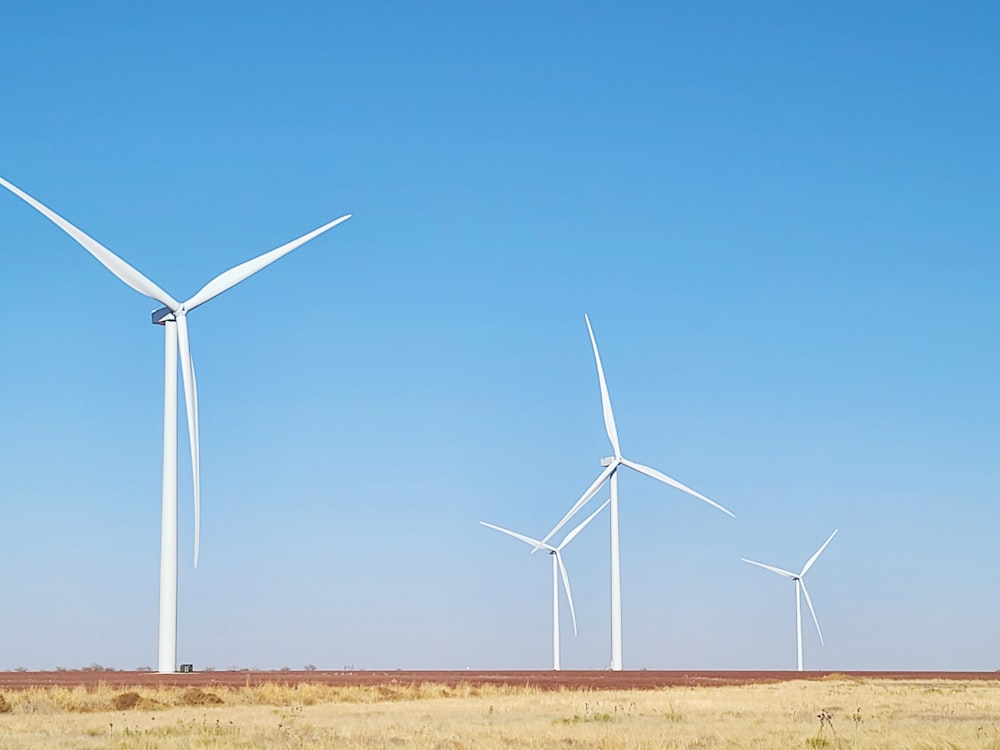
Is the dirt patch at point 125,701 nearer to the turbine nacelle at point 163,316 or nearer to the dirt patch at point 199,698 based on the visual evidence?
the dirt patch at point 199,698

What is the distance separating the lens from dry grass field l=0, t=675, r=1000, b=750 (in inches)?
1177

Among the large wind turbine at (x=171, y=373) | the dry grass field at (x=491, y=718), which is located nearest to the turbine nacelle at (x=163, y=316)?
the large wind turbine at (x=171, y=373)

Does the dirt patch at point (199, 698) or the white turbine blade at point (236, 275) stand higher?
the white turbine blade at point (236, 275)

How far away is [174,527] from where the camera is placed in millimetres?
64812

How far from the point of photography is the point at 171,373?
220 ft

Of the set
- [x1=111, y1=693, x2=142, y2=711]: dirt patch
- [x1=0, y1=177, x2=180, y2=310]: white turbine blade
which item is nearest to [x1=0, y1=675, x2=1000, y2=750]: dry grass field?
[x1=111, y1=693, x2=142, y2=711]: dirt patch

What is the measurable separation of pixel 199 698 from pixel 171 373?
2346cm

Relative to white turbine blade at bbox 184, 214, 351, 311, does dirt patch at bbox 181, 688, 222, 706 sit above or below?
below

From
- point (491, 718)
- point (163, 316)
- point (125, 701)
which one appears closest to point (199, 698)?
point (125, 701)

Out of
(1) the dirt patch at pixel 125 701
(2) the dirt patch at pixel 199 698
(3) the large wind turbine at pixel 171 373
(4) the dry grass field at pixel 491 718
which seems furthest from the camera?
(3) the large wind turbine at pixel 171 373

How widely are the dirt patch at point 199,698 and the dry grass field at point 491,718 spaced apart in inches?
4.1

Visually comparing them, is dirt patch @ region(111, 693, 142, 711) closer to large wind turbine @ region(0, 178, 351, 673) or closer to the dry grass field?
the dry grass field

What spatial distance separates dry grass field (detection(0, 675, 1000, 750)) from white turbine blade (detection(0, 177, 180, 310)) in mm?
20165

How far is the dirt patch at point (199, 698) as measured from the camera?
153 ft
